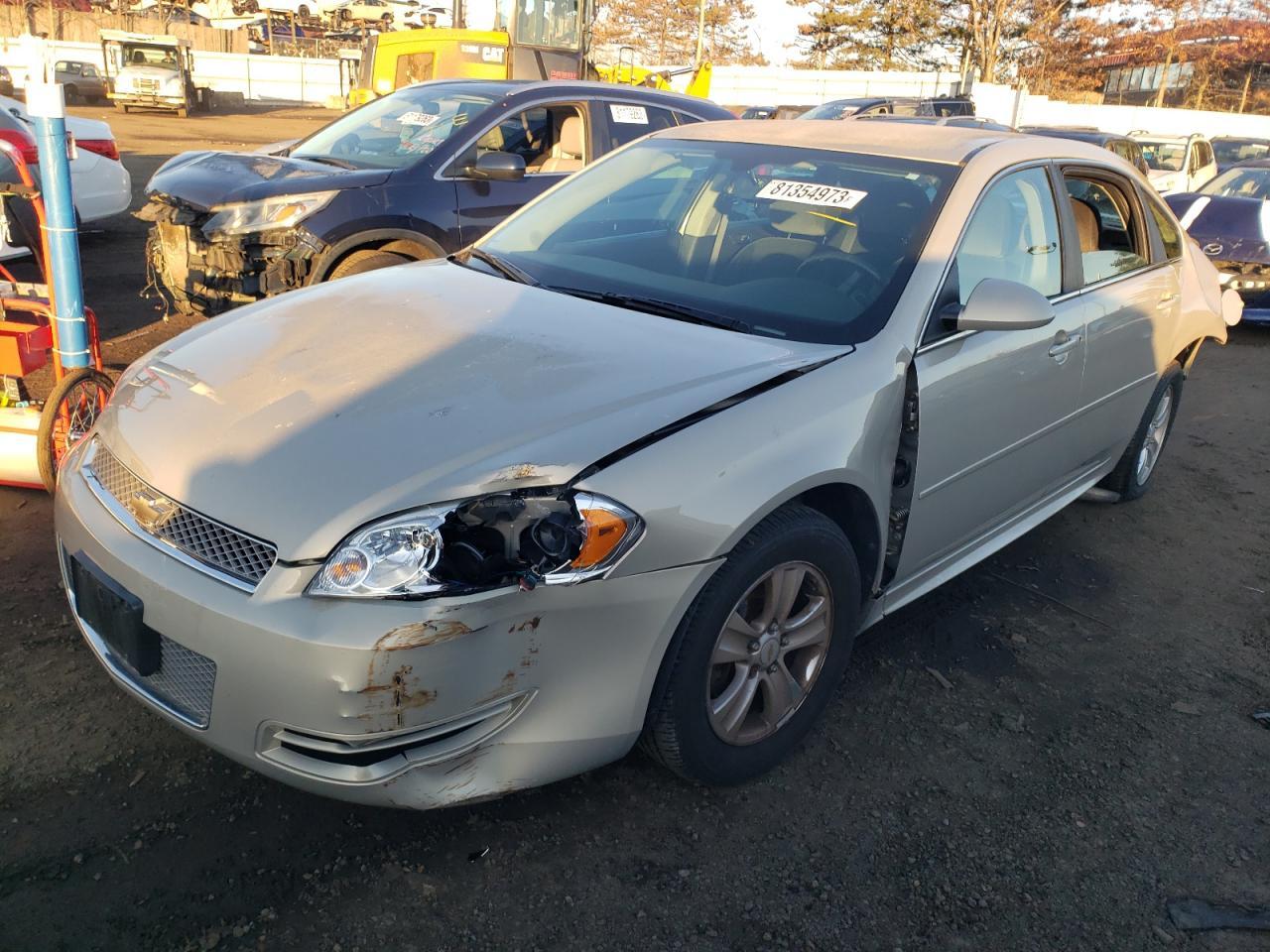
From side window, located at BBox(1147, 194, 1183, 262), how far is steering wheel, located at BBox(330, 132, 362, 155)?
4.76 meters

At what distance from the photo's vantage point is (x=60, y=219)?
4.26m

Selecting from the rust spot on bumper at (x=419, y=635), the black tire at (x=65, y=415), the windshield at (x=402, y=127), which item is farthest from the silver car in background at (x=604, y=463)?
the windshield at (x=402, y=127)

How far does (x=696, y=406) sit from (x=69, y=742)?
1882mm

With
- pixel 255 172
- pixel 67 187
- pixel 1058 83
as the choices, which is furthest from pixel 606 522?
pixel 1058 83

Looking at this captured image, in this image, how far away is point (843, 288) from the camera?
10.1ft

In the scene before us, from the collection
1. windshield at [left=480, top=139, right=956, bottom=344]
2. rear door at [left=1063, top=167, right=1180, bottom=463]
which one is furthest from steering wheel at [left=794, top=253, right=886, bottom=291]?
rear door at [left=1063, top=167, right=1180, bottom=463]

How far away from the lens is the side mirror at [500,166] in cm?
591

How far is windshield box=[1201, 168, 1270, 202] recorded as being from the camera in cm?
988

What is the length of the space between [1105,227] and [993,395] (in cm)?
144

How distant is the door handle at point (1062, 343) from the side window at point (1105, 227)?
324mm

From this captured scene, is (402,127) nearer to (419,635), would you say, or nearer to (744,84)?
(419,635)

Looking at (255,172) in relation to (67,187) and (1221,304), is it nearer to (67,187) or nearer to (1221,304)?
(67,187)

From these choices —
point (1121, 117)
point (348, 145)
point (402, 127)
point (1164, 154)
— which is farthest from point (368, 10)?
point (402, 127)

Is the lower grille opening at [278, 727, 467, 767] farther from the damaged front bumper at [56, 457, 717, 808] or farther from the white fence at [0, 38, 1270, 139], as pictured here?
the white fence at [0, 38, 1270, 139]
